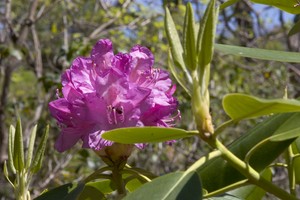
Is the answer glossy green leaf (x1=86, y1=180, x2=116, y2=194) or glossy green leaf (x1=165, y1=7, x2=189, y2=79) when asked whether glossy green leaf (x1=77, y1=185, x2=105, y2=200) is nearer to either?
glossy green leaf (x1=86, y1=180, x2=116, y2=194)

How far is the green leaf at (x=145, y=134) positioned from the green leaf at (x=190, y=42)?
0.24 ft

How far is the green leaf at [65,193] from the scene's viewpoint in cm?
73

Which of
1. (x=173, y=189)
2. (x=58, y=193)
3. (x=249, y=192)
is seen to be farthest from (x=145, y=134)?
(x=249, y=192)

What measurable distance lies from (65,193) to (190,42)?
252 mm

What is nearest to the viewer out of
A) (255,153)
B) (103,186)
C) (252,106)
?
(252,106)

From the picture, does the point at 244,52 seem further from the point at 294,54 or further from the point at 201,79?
the point at 201,79

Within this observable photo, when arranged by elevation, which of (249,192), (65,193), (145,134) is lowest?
(249,192)

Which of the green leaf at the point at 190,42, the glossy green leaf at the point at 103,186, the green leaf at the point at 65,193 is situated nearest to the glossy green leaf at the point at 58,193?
the green leaf at the point at 65,193

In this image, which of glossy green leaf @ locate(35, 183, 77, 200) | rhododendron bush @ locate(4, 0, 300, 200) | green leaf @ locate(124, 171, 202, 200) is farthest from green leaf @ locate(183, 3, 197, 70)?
glossy green leaf @ locate(35, 183, 77, 200)

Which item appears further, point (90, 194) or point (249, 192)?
point (249, 192)

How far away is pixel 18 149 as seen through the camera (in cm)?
78

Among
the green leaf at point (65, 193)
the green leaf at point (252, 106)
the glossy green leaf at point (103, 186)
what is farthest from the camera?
the glossy green leaf at point (103, 186)

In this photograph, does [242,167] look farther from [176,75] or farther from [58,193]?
[58,193]

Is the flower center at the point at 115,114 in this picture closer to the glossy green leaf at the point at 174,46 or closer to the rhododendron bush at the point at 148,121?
the rhododendron bush at the point at 148,121
